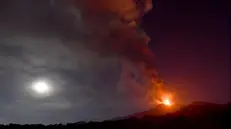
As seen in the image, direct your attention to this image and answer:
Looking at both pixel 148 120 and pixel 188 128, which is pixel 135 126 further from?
pixel 188 128


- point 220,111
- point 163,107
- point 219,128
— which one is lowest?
point 219,128

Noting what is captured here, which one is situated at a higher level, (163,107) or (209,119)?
(163,107)

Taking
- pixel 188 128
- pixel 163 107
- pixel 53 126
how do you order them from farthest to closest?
pixel 163 107
pixel 53 126
pixel 188 128

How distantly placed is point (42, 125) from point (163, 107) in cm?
7915

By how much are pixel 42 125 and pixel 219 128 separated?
141 feet

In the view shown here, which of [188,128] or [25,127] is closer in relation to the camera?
[188,128]

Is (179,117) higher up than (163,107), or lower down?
lower down

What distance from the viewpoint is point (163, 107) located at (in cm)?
14188

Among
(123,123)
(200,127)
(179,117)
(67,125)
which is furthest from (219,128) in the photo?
(67,125)

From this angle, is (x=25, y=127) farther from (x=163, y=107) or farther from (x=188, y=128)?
(x=163, y=107)

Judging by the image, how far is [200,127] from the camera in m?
70.6

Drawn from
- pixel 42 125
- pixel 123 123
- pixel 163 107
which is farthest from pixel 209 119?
pixel 163 107

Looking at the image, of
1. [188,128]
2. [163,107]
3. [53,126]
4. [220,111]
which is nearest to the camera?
[188,128]

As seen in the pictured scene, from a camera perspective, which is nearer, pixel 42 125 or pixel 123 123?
pixel 123 123
